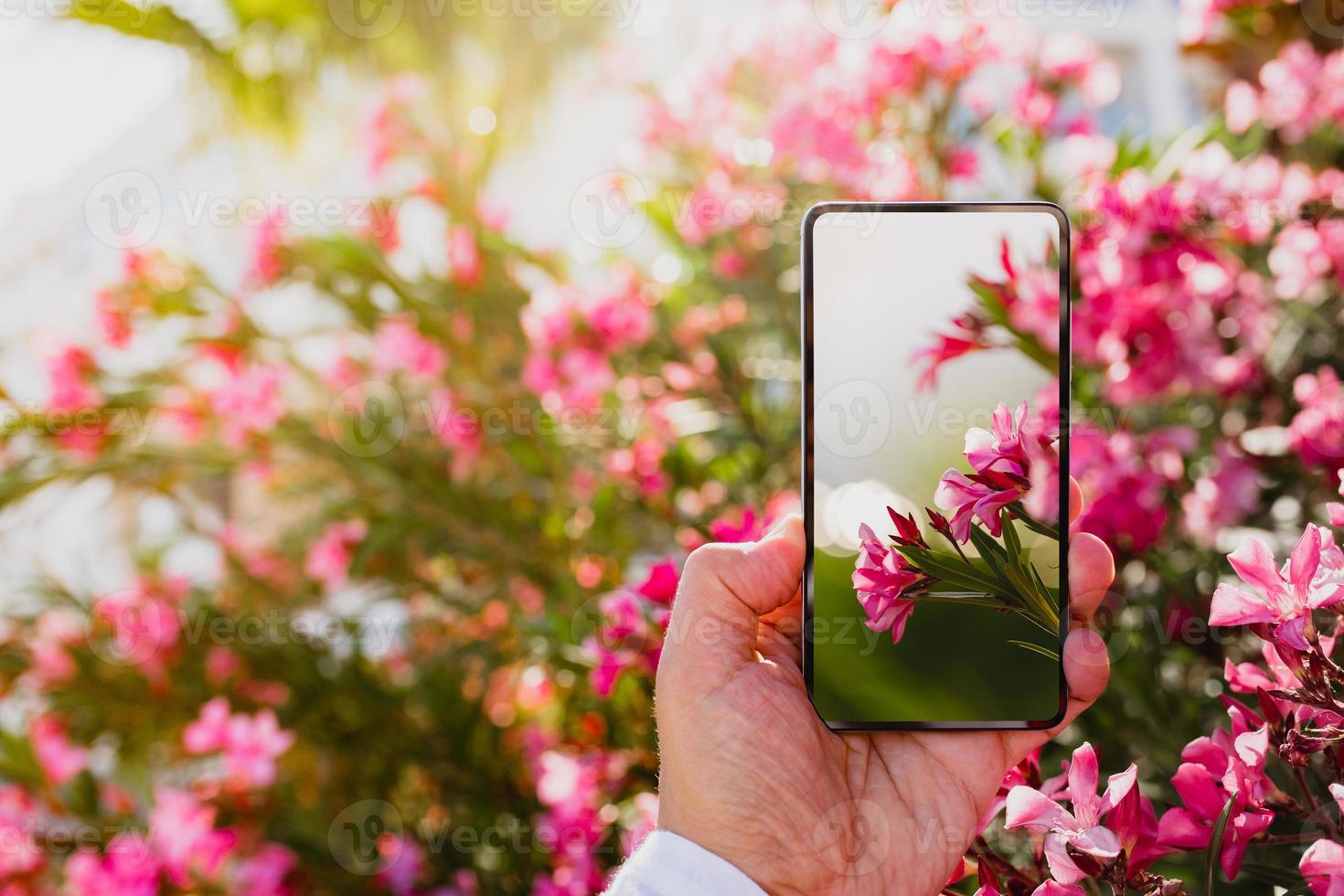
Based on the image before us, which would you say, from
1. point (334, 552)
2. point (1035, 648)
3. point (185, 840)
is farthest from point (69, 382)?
point (1035, 648)

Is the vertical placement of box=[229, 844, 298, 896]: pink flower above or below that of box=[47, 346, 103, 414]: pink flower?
below

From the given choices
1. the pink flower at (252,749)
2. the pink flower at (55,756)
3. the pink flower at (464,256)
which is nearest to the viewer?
the pink flower at (252,749)

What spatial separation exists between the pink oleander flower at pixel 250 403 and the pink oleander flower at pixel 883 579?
4.22ft

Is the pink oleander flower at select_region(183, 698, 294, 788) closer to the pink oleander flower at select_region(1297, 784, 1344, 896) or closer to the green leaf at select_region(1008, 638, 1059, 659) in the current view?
the green leaf at select_region(1008, 638, 1059, 659)

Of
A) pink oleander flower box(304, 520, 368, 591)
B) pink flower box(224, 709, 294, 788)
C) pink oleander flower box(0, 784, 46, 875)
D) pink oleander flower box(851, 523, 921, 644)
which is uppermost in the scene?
pink oleander flower box(851, 523, 921, 644)

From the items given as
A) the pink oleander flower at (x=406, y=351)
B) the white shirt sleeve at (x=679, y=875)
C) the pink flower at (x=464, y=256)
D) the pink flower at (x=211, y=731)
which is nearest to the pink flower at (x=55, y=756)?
the pink flower at (x=211, y=731)

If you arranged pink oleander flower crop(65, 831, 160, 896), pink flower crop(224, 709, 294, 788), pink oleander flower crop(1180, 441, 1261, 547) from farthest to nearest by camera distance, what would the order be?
pink flower crop(224, 709, 294, 788) < pink oleander flower crop(65, 831, 160, 896) < pink oleander flower crop(1180, 441, 1261, 547)

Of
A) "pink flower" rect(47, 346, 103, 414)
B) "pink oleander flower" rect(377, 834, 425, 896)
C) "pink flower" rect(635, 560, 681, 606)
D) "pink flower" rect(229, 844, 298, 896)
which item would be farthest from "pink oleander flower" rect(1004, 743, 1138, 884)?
"pink flower" rect(47, 346, 103, 414)

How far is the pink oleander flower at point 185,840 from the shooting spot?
1.10 meters

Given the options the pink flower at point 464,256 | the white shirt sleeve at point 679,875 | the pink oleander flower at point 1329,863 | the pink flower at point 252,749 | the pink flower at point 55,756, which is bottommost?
the pink flower at point 55,756

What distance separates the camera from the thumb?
493mm

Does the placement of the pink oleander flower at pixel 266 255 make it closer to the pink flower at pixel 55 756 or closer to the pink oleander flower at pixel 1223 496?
the pink flower at pixel 55 756

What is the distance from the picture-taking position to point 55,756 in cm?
136

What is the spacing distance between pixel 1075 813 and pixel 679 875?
0.20 meters
